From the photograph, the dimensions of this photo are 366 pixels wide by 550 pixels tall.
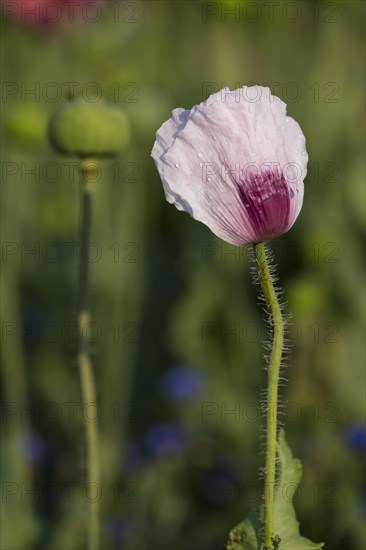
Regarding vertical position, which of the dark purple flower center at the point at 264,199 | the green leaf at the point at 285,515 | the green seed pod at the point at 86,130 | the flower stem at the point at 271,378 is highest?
the green seed pod at the point at 86,130

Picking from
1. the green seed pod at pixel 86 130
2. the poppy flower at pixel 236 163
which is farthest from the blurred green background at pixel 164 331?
the poppy flower at pixel 236 163

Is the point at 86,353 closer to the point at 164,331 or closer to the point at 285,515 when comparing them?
the point at 285,515

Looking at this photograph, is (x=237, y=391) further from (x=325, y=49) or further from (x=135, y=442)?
(x=325, y=49)

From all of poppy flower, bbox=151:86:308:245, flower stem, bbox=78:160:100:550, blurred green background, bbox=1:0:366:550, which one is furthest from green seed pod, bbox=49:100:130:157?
poppy flower, bbox=151:86:308:245

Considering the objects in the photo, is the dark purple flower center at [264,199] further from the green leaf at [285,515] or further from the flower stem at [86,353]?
the flower stem at [86,353]

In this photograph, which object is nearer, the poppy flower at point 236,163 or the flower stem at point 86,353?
the poppy flower at point 236,163

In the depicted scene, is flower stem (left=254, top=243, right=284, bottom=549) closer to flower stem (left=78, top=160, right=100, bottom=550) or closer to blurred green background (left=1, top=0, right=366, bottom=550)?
flower stem (left=78, top=160, right=100, bottom=550)
